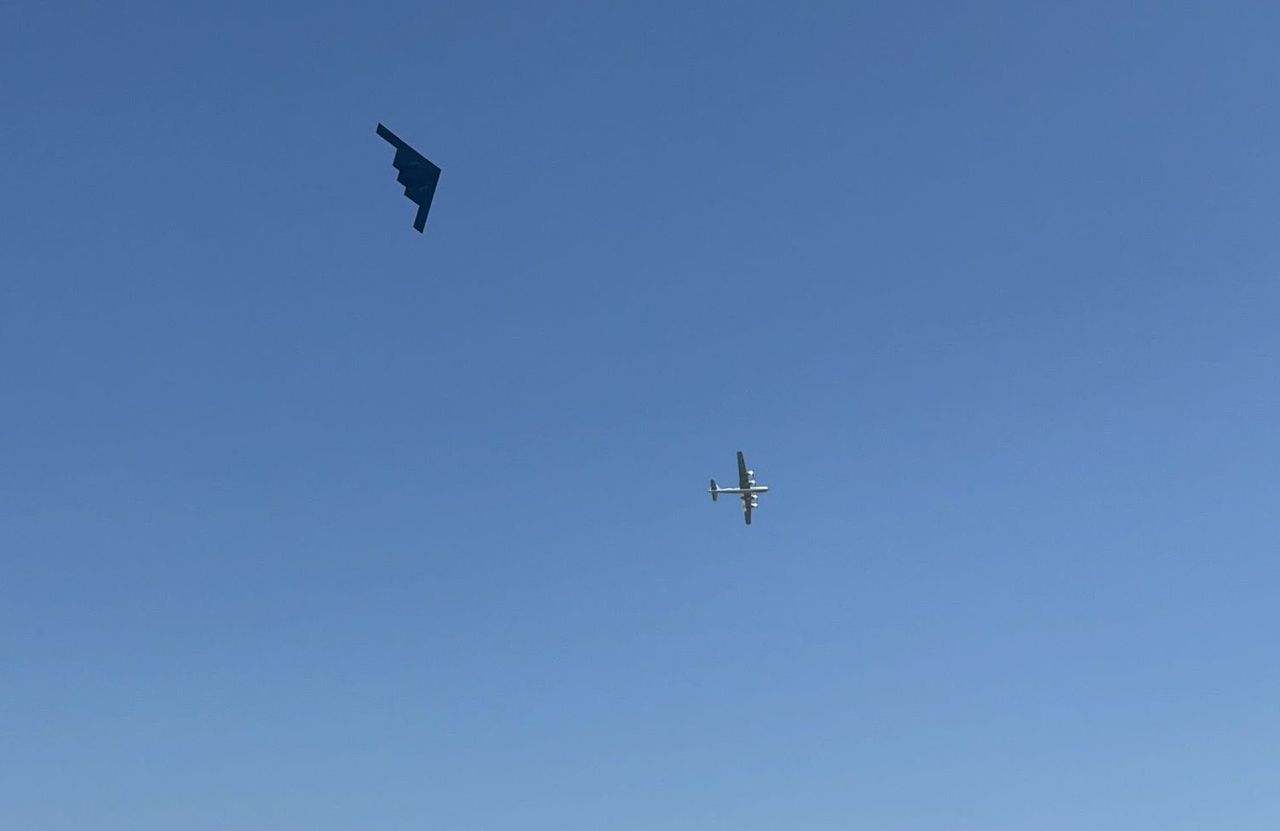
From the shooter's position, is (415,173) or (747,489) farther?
(747,489)

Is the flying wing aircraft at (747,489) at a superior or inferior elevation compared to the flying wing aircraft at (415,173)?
superior

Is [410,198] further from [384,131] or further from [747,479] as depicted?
[747,479]

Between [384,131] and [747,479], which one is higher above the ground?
[747,479]

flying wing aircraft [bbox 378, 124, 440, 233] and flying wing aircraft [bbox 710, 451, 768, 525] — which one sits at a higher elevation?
flying wing aircraft [bbox 710, 451, 768, 525]

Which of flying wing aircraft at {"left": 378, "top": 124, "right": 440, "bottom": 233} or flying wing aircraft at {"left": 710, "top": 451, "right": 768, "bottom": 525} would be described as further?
flying wing aircraft at {"left": 710, "top": 451, "right": 768, "bottom": 525}

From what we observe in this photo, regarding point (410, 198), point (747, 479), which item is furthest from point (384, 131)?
point (747, 479)

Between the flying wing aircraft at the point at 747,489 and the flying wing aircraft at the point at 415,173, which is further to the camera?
the flying wing aircraft at the point at 747,489

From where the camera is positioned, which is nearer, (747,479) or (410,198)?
(410,198)
